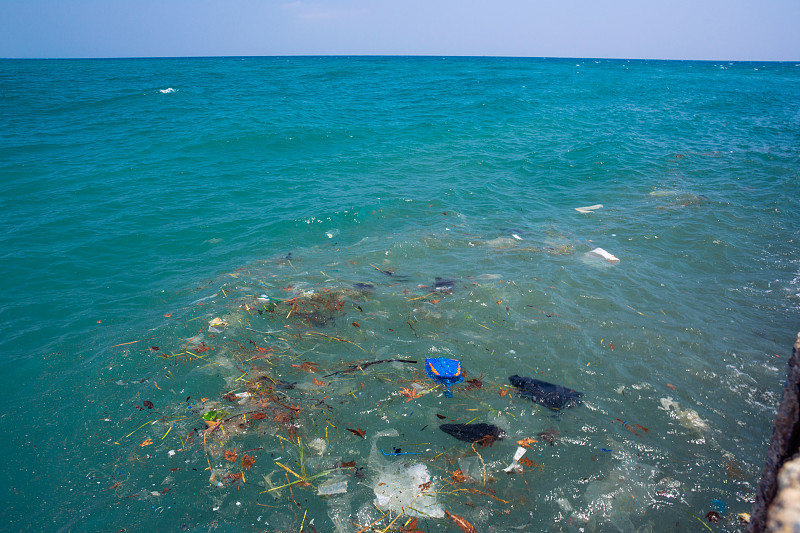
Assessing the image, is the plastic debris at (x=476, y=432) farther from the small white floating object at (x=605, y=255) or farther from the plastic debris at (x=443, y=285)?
the small white floating object at (x=605, y=255)

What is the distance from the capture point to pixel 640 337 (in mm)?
5262

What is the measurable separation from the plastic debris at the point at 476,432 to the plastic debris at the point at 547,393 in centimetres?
65

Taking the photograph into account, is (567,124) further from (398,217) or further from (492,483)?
(492,483)

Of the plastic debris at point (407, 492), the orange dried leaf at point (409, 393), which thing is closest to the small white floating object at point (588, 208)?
the orange dried leaf at point (409, 393)

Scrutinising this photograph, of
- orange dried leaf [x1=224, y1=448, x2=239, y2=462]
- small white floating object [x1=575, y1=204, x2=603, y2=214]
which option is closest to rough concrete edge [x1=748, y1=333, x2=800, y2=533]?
orange dried leaf [x1=224, y1=448, x2=239, y2=462]

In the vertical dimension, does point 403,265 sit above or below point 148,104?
below

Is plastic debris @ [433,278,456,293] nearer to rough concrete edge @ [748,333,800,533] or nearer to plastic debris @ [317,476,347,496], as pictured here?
plastic debris @ [317,476,347,496]

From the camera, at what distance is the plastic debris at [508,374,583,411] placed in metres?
4.23

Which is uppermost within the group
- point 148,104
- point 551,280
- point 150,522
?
point 148,104

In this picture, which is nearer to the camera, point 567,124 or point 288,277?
point 288,277

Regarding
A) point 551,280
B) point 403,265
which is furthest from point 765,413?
point 403,265

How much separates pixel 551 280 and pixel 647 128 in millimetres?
18015

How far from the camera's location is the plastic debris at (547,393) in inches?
167

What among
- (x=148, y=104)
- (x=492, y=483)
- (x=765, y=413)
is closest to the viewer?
(x=492, y=483)
